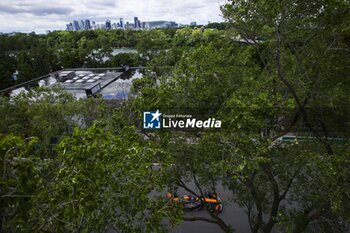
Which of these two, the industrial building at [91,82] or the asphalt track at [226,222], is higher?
the industrial building at [91,82]

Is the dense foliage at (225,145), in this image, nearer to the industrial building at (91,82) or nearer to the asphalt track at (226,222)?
the asphalt track at (226,222)

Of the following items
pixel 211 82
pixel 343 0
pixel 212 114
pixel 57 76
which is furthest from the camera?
pixel 57 76

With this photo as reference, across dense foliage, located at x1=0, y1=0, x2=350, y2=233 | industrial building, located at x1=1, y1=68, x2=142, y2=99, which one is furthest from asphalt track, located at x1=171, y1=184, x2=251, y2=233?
industrial building, located at x1=1, y1=68, x2=142, y2=99

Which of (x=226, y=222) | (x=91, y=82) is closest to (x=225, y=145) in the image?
(x=226, y=222)

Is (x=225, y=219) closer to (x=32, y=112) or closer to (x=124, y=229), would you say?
(x=124, y=229)

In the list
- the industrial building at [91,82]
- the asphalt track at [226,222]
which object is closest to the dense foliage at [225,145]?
the asphalt track at [226,222]

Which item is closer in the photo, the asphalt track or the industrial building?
the asphalt track

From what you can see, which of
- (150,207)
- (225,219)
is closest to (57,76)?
(225,219)

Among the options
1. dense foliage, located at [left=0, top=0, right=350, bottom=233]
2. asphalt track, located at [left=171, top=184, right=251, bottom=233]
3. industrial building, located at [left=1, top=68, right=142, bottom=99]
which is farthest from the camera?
industrial building, located at [left=1, top=68, right=142, bottom=99]

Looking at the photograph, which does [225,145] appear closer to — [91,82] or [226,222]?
[226,222]

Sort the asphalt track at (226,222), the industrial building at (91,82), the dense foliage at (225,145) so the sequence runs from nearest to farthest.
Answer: the dense foliage at (225,145)
the asphalt track at (226,222)
the industrial building at (91,82)

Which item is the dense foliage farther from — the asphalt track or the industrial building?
the industrial building
